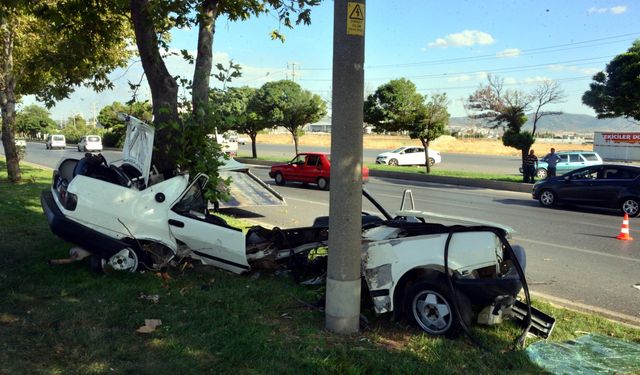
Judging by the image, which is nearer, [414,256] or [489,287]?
[489,287]

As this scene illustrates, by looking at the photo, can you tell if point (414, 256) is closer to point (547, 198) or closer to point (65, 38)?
point (65, 38)

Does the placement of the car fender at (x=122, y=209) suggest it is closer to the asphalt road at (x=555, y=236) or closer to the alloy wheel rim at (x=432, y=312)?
the alloy wheel rim at (x=432, y=312)

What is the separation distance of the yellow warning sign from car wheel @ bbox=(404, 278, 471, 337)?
6.98ft

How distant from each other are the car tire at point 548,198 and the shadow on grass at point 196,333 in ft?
40.5

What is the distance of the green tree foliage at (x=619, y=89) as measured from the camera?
18.7 meters

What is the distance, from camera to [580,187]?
15.1 m

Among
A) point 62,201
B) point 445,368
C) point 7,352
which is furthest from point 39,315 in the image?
point 445,368

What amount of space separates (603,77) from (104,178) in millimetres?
20238

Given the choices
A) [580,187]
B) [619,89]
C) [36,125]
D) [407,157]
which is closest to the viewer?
[580,187]

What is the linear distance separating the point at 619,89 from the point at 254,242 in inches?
727

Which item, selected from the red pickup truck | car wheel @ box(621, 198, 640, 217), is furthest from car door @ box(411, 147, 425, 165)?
car wheel @ box(621, 198, 640, 217)

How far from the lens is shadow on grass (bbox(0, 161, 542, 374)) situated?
3631 millimetres

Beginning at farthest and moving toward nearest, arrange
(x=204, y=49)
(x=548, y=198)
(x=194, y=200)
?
(x=548, y=198)
(x=204, y=49)
(x=194, y=200)

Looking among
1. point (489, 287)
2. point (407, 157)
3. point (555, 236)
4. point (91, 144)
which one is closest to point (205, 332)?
point (489, 287)
